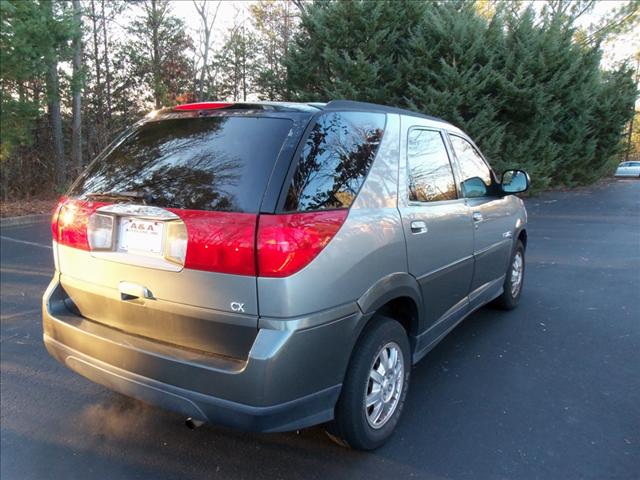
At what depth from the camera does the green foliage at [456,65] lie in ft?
45.2

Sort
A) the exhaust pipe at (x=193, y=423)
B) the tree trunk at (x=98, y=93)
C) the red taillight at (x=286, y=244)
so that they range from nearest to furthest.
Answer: the red taillight at (x=286, y=244) → the exhaust pipe at (x=193, y=423) → the tree trunk at (x=98, y=93)

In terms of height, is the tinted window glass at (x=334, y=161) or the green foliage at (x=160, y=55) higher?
the green foliage at (x=160, y=55)

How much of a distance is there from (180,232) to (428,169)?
1.75 m

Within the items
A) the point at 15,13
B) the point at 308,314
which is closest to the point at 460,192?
the point at 308,314

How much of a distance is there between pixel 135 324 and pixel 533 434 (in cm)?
229

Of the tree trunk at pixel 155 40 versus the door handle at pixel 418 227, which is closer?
the door handle at pixel 418 227

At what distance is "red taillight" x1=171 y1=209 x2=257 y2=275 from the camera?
80.9 inches

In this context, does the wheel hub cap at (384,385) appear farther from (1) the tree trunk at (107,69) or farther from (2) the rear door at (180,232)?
(1) the tree trunk at (107,69)

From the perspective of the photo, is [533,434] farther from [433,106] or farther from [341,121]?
[433,106]

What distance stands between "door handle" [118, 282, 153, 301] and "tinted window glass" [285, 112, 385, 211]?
2.69 ft

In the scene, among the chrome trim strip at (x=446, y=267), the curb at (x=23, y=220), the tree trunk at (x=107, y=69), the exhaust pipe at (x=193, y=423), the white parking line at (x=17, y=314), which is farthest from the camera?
the tree trunk at (x=107, y=69)

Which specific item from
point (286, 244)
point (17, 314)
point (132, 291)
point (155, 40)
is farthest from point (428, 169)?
point (155, 40)

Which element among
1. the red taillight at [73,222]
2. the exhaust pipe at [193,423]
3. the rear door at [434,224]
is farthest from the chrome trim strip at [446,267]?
the red taillight at [73,222]

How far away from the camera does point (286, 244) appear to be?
2.04 m
